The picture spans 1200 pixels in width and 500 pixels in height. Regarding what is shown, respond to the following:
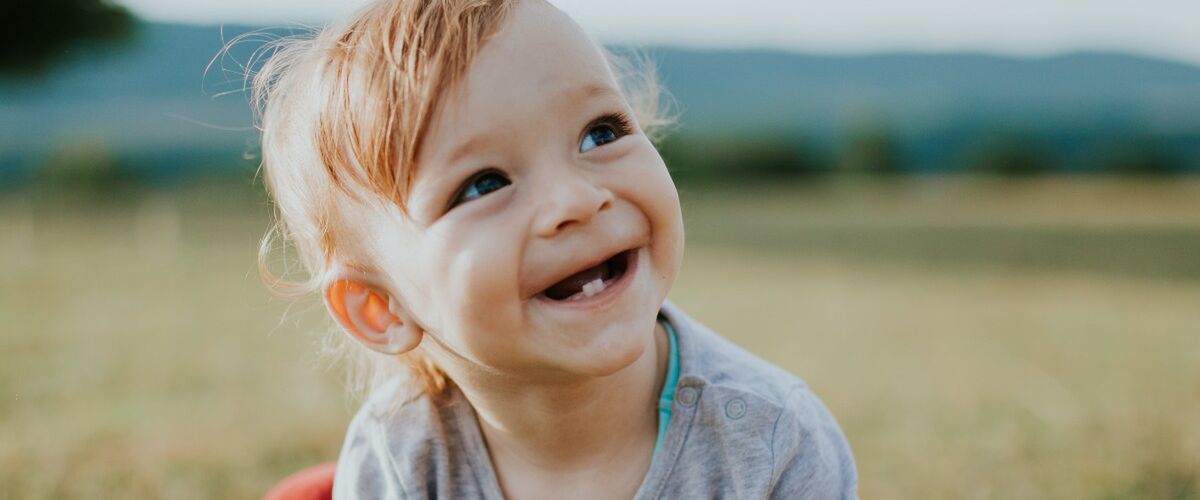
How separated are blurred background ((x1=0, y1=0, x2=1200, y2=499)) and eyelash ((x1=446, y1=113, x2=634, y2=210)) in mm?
514

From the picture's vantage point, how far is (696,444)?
1338 millimetres

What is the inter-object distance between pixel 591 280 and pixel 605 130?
18cm

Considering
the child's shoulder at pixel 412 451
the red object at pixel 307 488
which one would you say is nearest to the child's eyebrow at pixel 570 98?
the child's shoulder at pixel 412 451

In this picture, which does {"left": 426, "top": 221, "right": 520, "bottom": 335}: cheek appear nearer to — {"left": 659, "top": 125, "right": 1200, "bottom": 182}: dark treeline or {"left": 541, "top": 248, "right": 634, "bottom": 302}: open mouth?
{"left": 541, "top": 248, "right": 634, "bottom": 302}: open mouth

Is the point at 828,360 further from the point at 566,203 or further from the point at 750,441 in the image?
the point at 566,203

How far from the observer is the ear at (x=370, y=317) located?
4.32 feet

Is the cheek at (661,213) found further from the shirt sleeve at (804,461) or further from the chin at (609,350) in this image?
the shirt sleeve at (804,461)

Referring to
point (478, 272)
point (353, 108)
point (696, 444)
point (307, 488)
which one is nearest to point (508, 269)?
point (478, 272)

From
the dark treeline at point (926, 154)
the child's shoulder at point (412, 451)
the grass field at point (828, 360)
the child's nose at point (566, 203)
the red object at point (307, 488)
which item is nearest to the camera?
the child's nose at point (566, 203)

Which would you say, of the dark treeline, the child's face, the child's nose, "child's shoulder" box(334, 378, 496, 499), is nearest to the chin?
the child's face

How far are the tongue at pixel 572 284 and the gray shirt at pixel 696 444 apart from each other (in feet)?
0.81

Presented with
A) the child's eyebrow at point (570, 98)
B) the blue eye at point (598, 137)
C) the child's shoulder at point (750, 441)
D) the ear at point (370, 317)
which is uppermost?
the child's eyebrow at point (570, 98)

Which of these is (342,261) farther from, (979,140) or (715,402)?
(979,140)

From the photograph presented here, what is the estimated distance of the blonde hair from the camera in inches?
45.3
